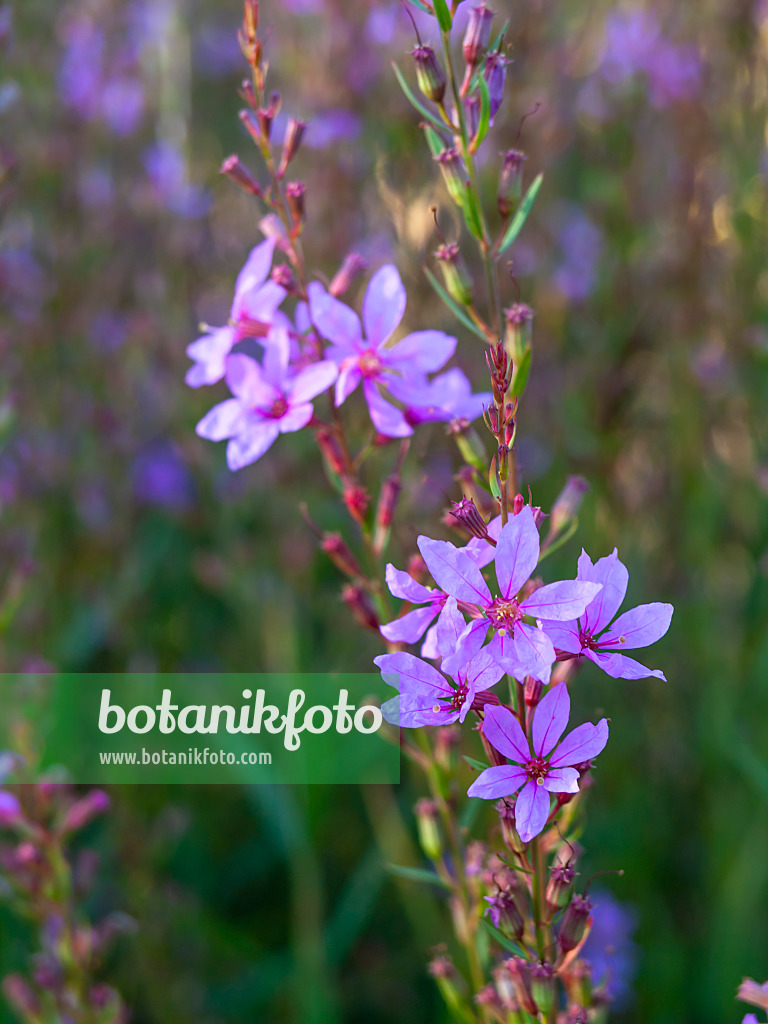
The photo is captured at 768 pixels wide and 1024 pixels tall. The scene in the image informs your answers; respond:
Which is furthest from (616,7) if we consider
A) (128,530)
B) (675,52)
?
(128,530)

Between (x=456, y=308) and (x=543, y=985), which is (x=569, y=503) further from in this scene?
(x=543, y=985)

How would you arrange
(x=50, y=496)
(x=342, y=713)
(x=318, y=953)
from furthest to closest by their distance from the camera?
(x=50, y=496)
(x=318, y=953)
(x=342, y=713)

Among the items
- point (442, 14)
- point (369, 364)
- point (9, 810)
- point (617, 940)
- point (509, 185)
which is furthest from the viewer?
point (617, 940)

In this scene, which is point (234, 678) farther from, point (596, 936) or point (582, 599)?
point (582, 599)

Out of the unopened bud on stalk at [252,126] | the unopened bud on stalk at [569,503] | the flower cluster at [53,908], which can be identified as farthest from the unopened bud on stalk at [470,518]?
the flower cluster at [53,908]

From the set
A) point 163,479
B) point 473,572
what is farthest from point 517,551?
point 163,479

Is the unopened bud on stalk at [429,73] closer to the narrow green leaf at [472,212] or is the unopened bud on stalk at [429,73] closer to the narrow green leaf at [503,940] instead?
the narrow green leaf at [472,212]
